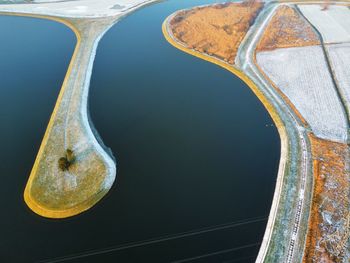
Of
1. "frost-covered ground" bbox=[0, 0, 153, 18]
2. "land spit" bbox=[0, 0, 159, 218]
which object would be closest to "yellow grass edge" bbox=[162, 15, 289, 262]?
"land spit" bbox=[0, 0, 159, 218]

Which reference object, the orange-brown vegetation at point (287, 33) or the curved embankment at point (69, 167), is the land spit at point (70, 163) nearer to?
the curved embankment at point (69, 167)

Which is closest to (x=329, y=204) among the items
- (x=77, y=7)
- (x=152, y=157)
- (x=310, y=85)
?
(x=152, y=157)

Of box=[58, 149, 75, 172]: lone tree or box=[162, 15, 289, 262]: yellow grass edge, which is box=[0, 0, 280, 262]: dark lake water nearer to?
box=[162, 15, 289, 262]: yellow grass edge

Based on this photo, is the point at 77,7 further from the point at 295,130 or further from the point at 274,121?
the point at 295,130

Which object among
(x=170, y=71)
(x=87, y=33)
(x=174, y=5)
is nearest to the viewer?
(x=170, y=71)

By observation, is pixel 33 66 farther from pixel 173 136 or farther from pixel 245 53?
pixel 245 53

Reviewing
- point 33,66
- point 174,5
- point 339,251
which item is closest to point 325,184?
point 339,251
